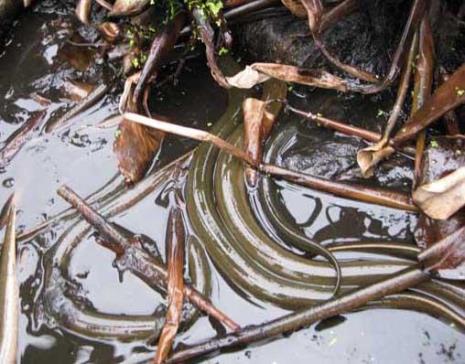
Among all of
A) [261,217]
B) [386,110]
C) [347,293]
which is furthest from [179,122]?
[347,293]

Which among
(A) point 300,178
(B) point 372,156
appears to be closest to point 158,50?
(A) point 300,178

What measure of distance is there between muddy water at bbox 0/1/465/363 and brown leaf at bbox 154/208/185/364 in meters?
0.04

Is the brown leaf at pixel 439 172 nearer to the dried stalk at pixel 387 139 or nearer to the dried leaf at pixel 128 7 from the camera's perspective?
the dried stalk at pixel 387 139

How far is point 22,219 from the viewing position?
2020mm

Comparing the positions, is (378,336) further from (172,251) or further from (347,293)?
(172,251)

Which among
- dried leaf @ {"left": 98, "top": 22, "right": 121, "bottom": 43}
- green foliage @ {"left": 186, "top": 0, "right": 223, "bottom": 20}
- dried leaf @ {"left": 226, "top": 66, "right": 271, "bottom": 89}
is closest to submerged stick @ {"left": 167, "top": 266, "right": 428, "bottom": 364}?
dried leaf @ {"left": 226, "top": 66, "right": 271, "bottom": 89}

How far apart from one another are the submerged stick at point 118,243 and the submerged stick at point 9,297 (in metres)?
0.19

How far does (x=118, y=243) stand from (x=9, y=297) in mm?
324

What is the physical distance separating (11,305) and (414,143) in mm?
1206

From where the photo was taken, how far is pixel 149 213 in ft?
6.53

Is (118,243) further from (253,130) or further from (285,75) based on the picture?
(285,75)

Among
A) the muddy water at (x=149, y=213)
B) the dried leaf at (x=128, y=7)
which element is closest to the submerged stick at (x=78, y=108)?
the muddy water at (x=149, y=213)

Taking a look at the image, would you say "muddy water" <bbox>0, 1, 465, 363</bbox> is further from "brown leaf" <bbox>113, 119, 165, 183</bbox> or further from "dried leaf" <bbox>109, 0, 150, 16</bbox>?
"dried leaf" <bbox>109, 0, 150, 16</bbox>

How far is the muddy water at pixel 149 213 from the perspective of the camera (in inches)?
67.4
